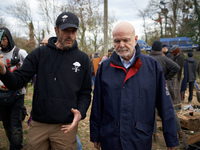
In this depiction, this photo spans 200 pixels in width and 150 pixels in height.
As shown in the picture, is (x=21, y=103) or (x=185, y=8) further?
(x=185, y=8)

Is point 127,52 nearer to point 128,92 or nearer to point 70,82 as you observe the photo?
point 128,92

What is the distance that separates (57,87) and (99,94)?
496 mm

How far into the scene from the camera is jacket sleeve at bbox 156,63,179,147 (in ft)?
6.37

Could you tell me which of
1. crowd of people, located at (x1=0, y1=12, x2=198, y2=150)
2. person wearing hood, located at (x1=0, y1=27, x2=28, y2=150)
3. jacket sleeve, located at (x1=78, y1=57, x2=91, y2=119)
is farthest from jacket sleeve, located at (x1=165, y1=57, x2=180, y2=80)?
person wearing hood, located at (x1=0, y1=27, x2=28, y2=150)

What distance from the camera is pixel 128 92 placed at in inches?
76.0

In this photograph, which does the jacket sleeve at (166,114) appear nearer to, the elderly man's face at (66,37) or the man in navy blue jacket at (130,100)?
the man in navy blue jacket at (130,100)

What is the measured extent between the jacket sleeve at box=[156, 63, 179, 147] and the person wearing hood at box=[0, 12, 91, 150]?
87 cm

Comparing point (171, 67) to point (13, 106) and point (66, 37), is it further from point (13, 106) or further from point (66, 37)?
point (13, 106)

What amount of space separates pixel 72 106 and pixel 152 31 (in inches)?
1439

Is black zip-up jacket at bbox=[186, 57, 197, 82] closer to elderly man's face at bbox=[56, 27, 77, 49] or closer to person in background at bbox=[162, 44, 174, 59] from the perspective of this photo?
person in background at bbox=[162, 44, 174, 59]

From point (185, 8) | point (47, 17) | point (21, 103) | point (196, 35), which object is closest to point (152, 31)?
point (185, 8)

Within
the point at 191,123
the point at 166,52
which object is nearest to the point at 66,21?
the point at 191,123

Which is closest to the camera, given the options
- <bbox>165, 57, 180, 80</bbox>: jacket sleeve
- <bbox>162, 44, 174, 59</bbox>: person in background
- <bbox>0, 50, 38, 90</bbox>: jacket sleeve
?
<bbox>0, 50, 38, 90</bbox>: jacket sleeve

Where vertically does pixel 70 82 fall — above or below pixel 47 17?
below
